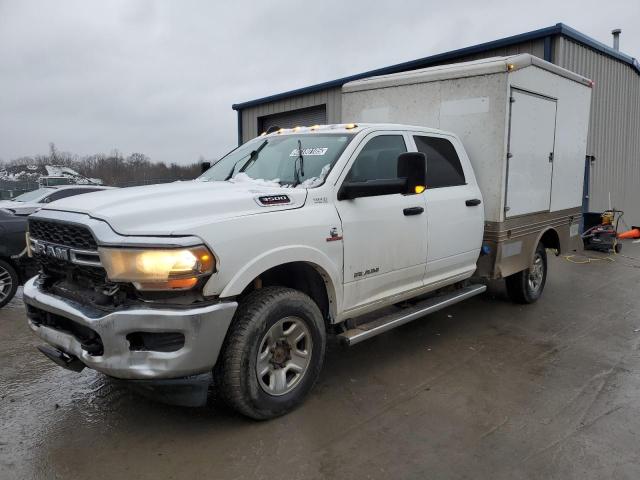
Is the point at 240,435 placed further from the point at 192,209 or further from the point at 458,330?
the point at 458,330

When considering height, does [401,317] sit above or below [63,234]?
below

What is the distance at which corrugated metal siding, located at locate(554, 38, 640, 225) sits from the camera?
36.8 ft

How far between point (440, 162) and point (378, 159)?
3.10 feet

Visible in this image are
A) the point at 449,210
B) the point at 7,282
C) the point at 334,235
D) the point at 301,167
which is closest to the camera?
the point at 334,235

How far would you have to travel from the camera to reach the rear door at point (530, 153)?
18.2 feet

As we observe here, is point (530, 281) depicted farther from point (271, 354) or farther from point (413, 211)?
point (271, 354)

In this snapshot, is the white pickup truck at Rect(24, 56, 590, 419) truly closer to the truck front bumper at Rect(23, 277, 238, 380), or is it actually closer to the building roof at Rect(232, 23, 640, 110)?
the truck front bumper at Rect(23, 277, 238, 380)

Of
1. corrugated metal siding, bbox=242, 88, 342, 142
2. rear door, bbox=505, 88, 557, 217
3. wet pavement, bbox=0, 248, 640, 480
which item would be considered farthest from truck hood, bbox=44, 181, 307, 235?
corrugated metal siding, bbox=242, 88, 342, 142

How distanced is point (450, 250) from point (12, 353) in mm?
4263

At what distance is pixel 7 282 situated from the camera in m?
6.32

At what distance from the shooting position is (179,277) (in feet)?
9.48

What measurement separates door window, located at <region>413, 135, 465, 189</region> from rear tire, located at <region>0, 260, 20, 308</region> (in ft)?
16.7

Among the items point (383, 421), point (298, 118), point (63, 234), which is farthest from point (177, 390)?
point (298, 118)

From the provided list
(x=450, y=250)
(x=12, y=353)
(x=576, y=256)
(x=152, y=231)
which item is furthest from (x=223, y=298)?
(x=576, y=256)
